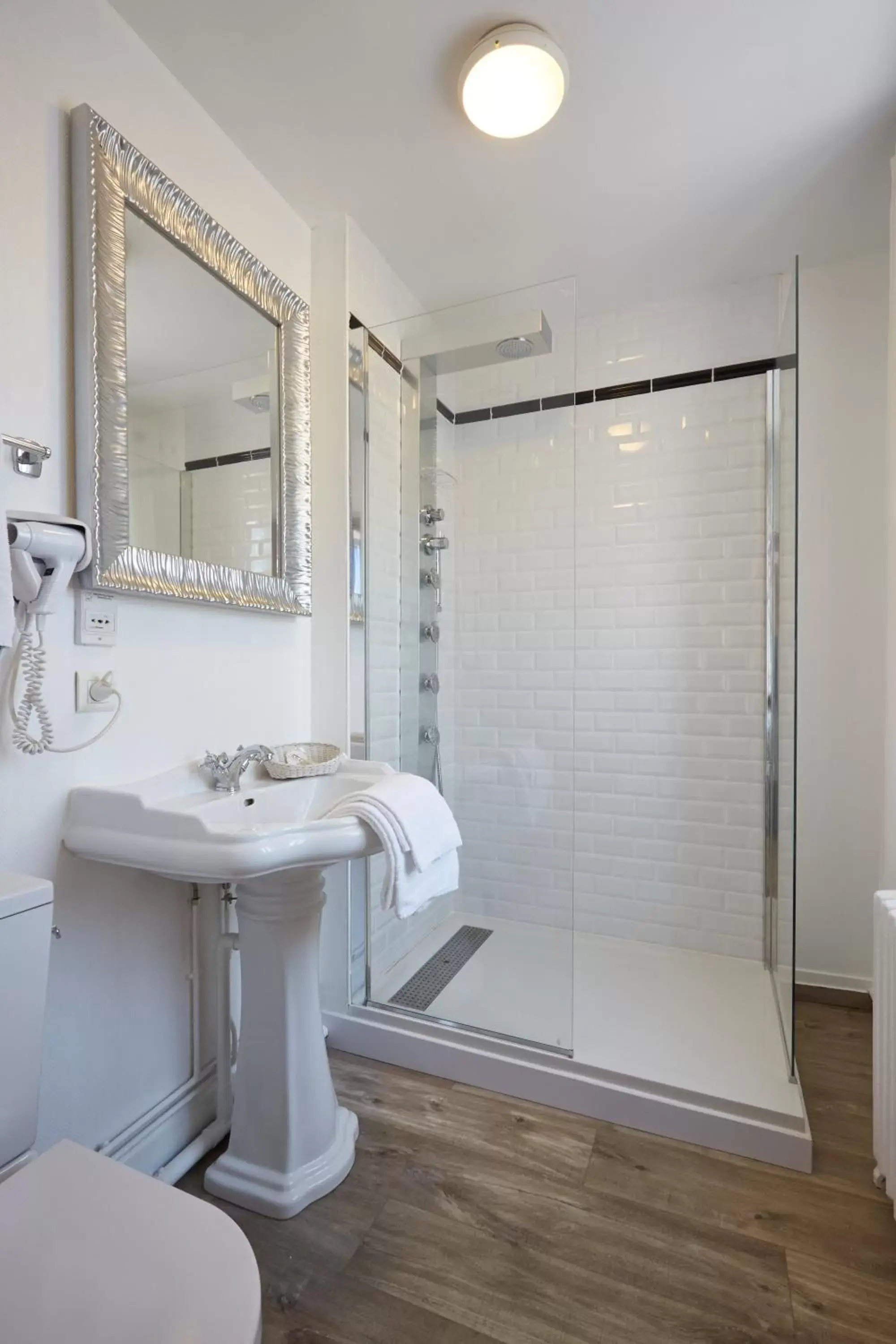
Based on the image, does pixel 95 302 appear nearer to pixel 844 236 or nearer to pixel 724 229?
pixel 724 229

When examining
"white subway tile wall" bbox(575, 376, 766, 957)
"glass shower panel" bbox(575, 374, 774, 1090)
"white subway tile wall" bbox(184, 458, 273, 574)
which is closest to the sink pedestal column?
"white subway tile wall" bbox(184, 458, 273, 574)

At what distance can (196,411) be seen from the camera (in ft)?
5.34

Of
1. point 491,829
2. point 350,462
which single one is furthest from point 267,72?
point 491,829

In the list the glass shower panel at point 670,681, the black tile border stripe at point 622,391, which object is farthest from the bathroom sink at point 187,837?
the black tile border stripe at point 622,391

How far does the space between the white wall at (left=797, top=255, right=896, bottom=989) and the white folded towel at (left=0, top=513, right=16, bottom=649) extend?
2367 millimetres

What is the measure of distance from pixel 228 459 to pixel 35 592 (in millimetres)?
731

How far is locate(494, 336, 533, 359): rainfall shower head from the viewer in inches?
80.5

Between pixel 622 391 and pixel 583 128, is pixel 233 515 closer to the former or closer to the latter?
pixel 583 128

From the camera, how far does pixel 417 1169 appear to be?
4.95 feet

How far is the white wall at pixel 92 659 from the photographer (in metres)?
1.18

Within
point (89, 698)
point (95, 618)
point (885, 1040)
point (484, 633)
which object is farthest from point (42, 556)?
point (885, 1040)

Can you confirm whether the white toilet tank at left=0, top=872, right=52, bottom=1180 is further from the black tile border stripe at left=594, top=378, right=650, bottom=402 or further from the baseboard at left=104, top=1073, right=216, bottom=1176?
the black tile border stripe at left=594, top=378, right=650, bottom=402

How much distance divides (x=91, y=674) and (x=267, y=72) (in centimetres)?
147

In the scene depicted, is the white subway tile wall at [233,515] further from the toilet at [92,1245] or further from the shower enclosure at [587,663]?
the toilet at [92,1245]
